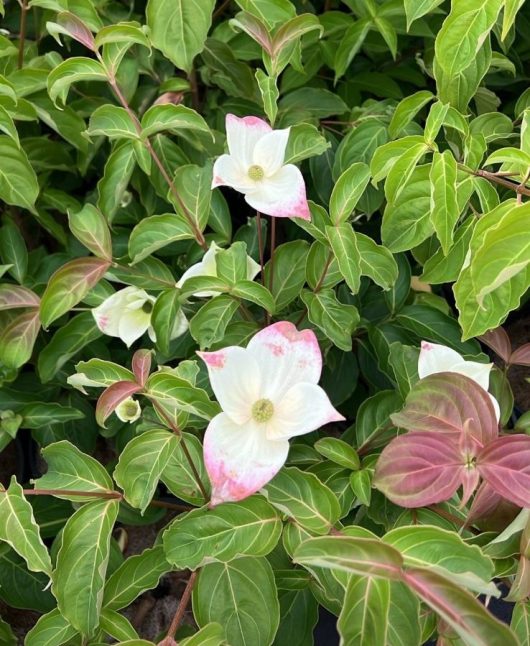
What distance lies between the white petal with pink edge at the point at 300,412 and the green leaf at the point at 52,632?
1.18 ft

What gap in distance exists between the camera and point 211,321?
913 millimetres

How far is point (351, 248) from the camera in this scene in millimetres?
856

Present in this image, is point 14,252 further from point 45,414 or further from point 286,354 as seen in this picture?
point 286,354

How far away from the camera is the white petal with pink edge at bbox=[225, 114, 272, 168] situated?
0.88 m

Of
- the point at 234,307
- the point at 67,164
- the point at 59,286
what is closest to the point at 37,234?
the point at 67,164

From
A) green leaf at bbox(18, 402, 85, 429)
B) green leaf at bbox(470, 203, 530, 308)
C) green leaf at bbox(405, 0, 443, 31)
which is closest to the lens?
green leaf at bbox(470, 203, 530, 308)

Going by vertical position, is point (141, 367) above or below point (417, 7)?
below

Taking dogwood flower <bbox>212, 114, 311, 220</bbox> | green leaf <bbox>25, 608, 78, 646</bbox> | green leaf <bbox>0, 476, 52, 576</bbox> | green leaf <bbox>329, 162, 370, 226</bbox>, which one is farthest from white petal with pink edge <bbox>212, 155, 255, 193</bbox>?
green leaf <bbox>25, 608, 78, 646</bbox>

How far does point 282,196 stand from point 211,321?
0.59ft

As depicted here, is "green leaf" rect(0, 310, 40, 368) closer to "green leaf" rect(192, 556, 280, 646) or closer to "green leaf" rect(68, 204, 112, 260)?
"green leaf" rect(68, 204, 112, 260)

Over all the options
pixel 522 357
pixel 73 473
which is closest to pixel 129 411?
pixel 73 473

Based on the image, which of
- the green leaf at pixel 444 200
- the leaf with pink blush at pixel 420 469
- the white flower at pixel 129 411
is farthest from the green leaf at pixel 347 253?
the white flower at pixel 129 411

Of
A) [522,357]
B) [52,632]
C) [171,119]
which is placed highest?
[171,119]

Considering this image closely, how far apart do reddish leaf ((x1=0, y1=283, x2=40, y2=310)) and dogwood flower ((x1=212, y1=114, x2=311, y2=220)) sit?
14.0 inches
